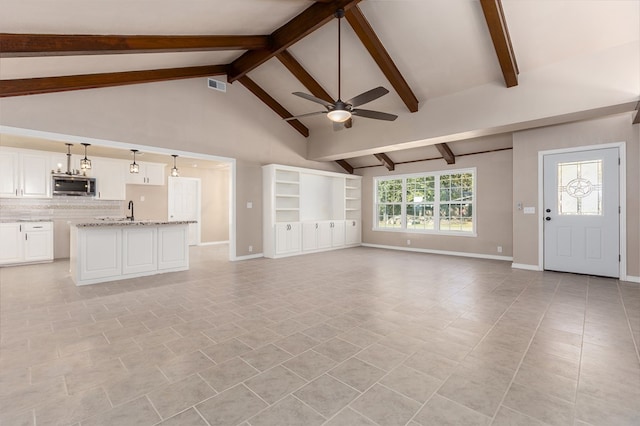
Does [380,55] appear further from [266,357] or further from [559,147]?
[266,357]

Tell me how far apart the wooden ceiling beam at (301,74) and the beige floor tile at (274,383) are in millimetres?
5325

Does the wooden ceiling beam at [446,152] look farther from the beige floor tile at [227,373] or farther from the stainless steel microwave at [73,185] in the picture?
the stainless steel microwave at [73,185]

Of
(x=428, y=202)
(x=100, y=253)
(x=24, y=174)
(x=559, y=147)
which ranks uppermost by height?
(x=559, y=147)

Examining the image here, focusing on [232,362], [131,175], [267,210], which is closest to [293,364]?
[232,362]

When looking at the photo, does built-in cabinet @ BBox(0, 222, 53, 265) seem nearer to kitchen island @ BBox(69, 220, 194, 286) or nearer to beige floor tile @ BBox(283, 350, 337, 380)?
kitchen island @ BBox(69, 220, 194, 286)

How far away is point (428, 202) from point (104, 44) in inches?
288

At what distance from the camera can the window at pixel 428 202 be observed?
736 centimetres

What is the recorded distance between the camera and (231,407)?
5.71 ft

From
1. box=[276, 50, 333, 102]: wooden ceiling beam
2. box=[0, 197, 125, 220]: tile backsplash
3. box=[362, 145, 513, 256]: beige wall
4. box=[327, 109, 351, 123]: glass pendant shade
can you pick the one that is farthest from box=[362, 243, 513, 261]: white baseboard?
box=[0, 197, 125, 220]: tile backsplash

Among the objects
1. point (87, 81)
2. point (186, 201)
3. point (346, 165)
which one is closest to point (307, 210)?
point (346, 165)

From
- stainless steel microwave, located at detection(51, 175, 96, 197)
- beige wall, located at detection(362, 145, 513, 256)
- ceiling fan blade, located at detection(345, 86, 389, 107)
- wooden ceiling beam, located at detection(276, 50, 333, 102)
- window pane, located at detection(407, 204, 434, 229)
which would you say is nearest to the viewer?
ceiling fan blade, located at detection(345, 86, 389, 107)

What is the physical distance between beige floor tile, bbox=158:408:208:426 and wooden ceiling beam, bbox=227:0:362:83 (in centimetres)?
472

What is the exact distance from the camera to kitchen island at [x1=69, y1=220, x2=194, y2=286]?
4.48m

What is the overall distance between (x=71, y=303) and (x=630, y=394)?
5.33 m
